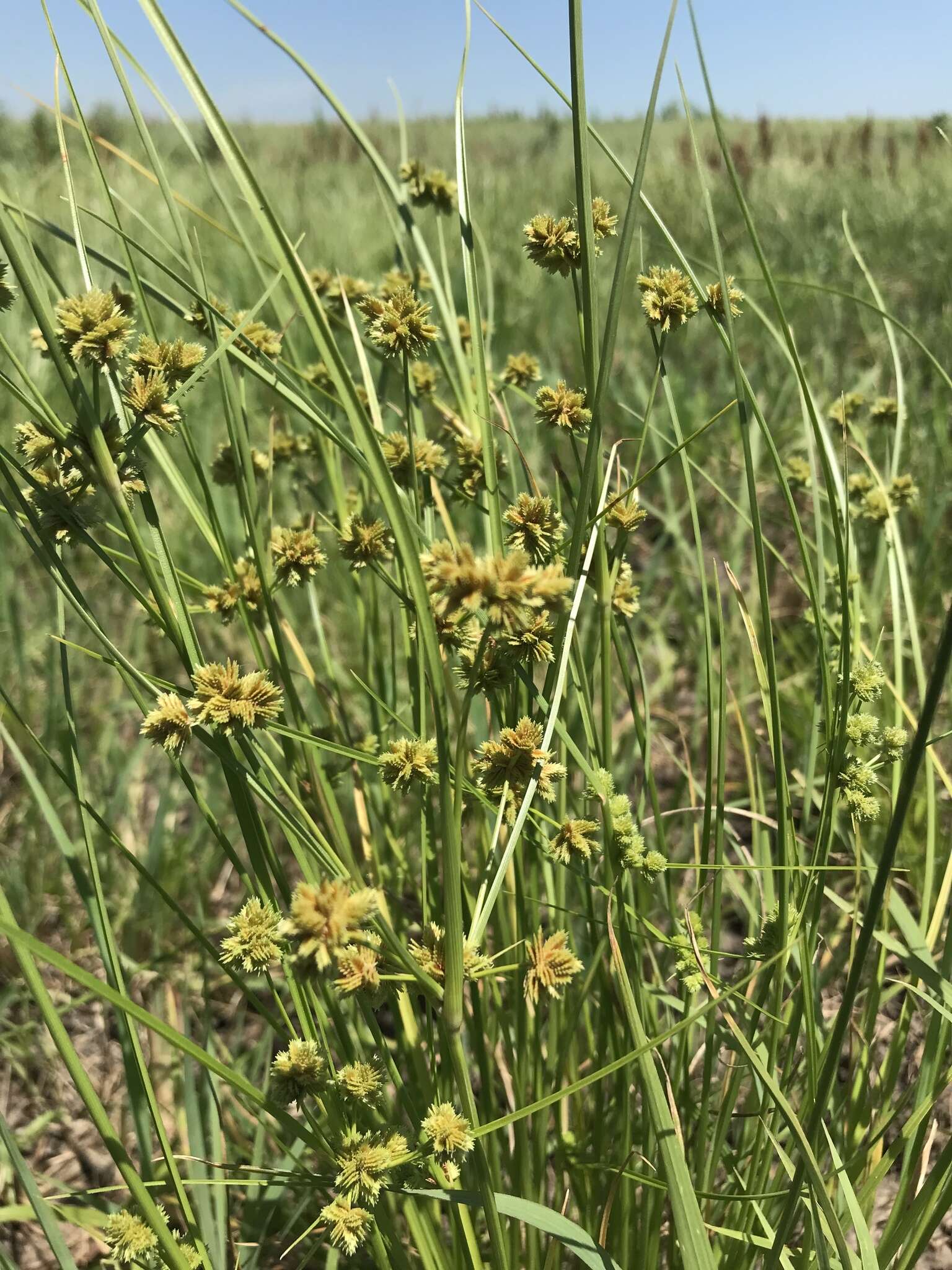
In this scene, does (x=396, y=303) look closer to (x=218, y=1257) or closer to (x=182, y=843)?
(x=218, y=1257)

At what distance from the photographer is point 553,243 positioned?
1.87 feet

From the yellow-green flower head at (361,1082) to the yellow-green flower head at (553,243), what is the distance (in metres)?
0.52

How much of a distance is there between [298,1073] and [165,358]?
1.45 feet

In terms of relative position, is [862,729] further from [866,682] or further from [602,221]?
[602,221]

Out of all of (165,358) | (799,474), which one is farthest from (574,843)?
(799,474)

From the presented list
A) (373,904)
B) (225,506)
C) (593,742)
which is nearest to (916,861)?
(593,742)

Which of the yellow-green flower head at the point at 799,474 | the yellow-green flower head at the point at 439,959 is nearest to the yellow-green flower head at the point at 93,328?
the yellow-green flower head at the point at 439,959

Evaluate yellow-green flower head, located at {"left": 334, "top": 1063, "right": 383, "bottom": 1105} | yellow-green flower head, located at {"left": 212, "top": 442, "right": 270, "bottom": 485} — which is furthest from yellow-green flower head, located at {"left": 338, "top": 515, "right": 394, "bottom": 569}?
yellow-green flower head, located at {"left": 334, "top": 1063, "right": 383, "bottom": 1105}

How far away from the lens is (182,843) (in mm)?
1253

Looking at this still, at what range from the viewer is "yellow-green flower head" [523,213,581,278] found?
57 cm

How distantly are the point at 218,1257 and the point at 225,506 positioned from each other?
4.44 ft

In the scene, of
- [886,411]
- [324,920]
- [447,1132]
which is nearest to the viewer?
[324,920]

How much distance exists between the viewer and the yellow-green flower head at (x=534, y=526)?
0.53 m

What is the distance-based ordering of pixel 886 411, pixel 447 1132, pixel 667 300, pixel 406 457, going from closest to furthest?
pixel 447 1132, pixel 667 300, pixel 406 457, pixel 886 411
